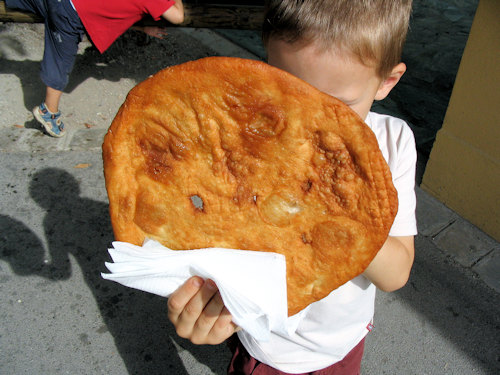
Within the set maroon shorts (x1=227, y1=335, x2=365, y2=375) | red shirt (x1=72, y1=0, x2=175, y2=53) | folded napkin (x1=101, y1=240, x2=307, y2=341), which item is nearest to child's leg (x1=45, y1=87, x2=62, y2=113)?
red shirt (x1=72, y1=0, x2=175, y2=53)

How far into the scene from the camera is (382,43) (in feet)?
3.98

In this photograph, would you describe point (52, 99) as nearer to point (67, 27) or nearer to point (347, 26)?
point (67, 27)

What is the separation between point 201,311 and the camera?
3.91 feet

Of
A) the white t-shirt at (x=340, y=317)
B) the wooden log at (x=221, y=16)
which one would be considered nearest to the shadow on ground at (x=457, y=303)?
the white t-shirt at (x=340, y=317)

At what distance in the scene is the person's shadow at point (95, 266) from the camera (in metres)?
2.47

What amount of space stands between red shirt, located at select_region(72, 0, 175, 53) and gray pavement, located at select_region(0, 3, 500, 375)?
1.02 m

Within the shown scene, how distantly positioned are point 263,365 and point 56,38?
3641 millimetres

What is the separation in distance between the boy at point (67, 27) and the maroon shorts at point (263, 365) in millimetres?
3104

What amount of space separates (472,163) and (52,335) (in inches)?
123

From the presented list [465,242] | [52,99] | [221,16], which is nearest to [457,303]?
[465,242]

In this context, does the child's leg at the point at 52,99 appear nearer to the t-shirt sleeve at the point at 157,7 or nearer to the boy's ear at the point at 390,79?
the t-shirt sleeve at the point at 157,7

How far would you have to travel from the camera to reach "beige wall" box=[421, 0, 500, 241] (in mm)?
2816

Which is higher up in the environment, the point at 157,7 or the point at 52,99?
the point at 157,7

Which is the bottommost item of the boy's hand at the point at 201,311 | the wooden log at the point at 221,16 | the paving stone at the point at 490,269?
the paving stone at the point at 490,269
